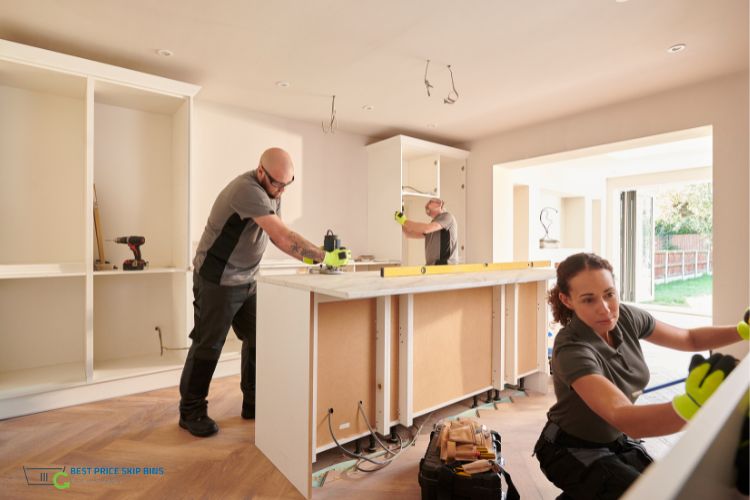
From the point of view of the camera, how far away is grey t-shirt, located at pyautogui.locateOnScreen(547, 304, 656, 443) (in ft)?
3.62

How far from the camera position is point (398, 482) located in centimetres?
177

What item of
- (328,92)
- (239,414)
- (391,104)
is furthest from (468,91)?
(239,414)

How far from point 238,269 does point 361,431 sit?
3.58 feet

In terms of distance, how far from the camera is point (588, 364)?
105cm

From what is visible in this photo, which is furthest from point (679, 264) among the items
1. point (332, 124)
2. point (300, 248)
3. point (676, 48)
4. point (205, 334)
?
point (205, 334)

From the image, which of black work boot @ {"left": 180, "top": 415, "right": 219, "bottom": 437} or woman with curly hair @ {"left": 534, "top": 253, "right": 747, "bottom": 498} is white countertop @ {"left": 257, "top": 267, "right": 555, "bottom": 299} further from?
black work boot @ {"left": 180, "top": 415, "right": 219, "bottom": 437}

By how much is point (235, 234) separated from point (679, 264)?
752cm

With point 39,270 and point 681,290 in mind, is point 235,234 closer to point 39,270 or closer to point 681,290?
point 39,270

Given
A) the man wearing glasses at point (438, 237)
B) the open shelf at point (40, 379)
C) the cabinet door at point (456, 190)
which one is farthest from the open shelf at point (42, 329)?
the cabinet door at point (456, 190)

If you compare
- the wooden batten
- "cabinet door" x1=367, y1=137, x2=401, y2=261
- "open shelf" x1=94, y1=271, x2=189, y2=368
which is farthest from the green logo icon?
"cabinet door" x1=367, y1=137, x2=401, y2=261

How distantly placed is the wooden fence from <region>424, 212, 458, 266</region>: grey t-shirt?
4.94 m

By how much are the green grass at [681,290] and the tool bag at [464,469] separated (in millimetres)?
6633

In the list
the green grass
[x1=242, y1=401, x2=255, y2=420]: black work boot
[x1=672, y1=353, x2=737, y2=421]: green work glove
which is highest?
[x1=672, y1=353, x2=737, y2=421]: green work glove

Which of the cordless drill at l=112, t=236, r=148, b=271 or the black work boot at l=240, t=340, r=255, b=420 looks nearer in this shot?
the black work boot at l=240, t=340, r=255, b=420
